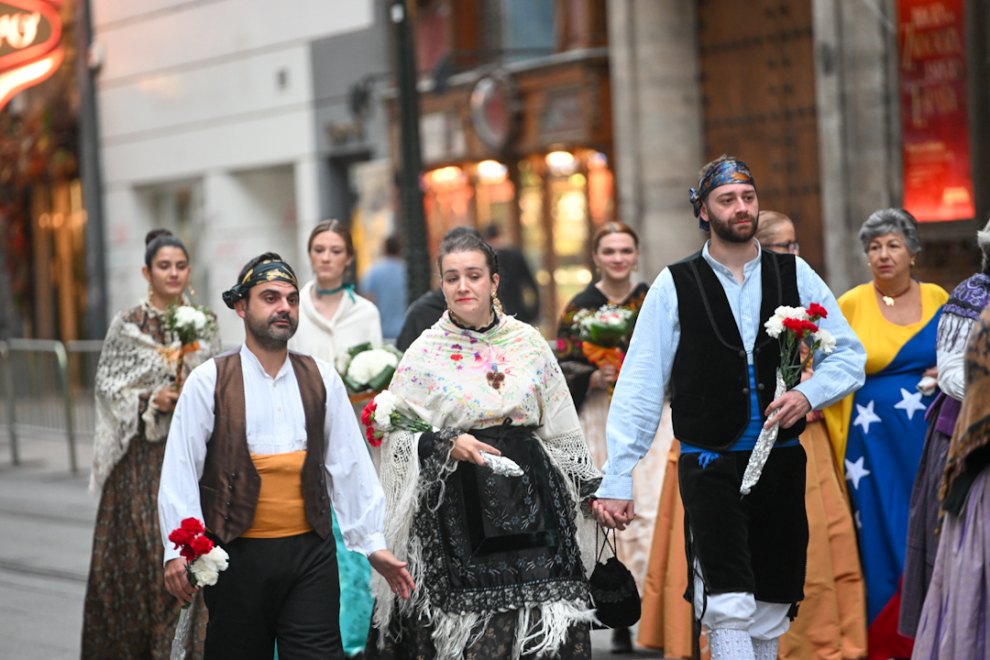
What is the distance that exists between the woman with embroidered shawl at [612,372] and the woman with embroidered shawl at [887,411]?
3.47 ft

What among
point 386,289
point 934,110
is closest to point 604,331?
point 934,110

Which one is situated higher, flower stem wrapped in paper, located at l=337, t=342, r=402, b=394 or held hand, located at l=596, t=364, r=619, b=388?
flower stem wrapped in paper, located at l=337, t=342, r=402, b=394

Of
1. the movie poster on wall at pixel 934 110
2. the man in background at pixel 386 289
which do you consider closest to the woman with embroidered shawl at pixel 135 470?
the man in background at pixel 386 289

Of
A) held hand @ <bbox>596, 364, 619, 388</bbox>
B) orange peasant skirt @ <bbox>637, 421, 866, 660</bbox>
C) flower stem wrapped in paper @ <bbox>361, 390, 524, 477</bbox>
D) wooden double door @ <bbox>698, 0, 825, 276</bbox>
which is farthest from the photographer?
wooden double door @ <bbox>698, 0, 825, 276</bbox>

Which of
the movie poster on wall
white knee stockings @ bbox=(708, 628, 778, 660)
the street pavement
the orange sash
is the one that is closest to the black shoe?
the street pavement

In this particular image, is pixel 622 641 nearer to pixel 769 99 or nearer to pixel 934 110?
pixel 934 110

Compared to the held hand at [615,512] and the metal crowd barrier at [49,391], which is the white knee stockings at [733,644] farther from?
the metal crowd barrier at [49,391]

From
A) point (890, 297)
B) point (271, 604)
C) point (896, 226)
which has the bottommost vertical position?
point (271, 604)

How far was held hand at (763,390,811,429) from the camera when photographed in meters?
4.19

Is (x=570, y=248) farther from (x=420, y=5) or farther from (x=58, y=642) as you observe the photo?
(x=58, y=642)

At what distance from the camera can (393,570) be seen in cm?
432

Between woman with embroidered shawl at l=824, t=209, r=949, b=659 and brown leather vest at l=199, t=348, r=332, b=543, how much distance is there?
272 centimetres

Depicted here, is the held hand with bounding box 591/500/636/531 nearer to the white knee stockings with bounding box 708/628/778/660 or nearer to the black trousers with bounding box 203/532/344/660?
the white knee stockings with bounding box 708/628/778/660

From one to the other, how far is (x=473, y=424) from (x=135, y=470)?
2.34 metres
